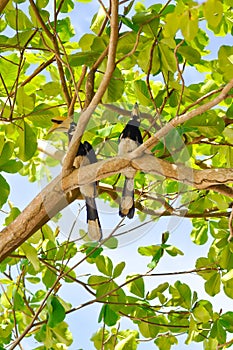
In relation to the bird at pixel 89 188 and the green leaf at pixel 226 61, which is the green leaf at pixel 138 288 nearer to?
the bird at pixel 89 188

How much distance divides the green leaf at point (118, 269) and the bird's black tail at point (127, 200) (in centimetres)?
35

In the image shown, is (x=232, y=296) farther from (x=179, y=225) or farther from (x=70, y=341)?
(x=70, y=341)

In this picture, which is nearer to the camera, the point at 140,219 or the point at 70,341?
the point at 140,219

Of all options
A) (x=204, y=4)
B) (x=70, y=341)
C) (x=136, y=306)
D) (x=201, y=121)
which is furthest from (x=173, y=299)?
(x=204, y=4)

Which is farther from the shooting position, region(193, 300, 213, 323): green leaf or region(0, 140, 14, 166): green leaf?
region(193, 300, 213, 323): green leaf

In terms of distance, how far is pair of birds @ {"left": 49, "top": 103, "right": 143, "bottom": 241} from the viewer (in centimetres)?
178

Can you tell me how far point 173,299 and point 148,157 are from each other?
0.94 m

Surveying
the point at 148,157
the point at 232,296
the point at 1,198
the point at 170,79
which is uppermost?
the point at 170,79

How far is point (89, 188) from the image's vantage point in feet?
5.89

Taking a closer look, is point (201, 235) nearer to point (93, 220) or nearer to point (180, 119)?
point (93, 220)

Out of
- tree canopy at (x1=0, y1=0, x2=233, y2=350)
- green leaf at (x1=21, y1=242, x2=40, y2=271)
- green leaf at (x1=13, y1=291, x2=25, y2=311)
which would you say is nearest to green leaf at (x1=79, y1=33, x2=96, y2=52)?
tree canopy at (x1=0, y1=0, x2=233, y2=350)

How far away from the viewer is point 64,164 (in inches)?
64.9

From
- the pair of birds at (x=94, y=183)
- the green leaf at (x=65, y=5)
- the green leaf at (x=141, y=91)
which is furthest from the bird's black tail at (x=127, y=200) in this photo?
the green leaf at (x=65, y=5)

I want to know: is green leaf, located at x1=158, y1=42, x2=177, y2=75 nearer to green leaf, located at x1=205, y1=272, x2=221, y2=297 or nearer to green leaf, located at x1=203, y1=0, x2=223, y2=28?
green leaf, located at x1=203, y1=0, x2=223, y2=28
